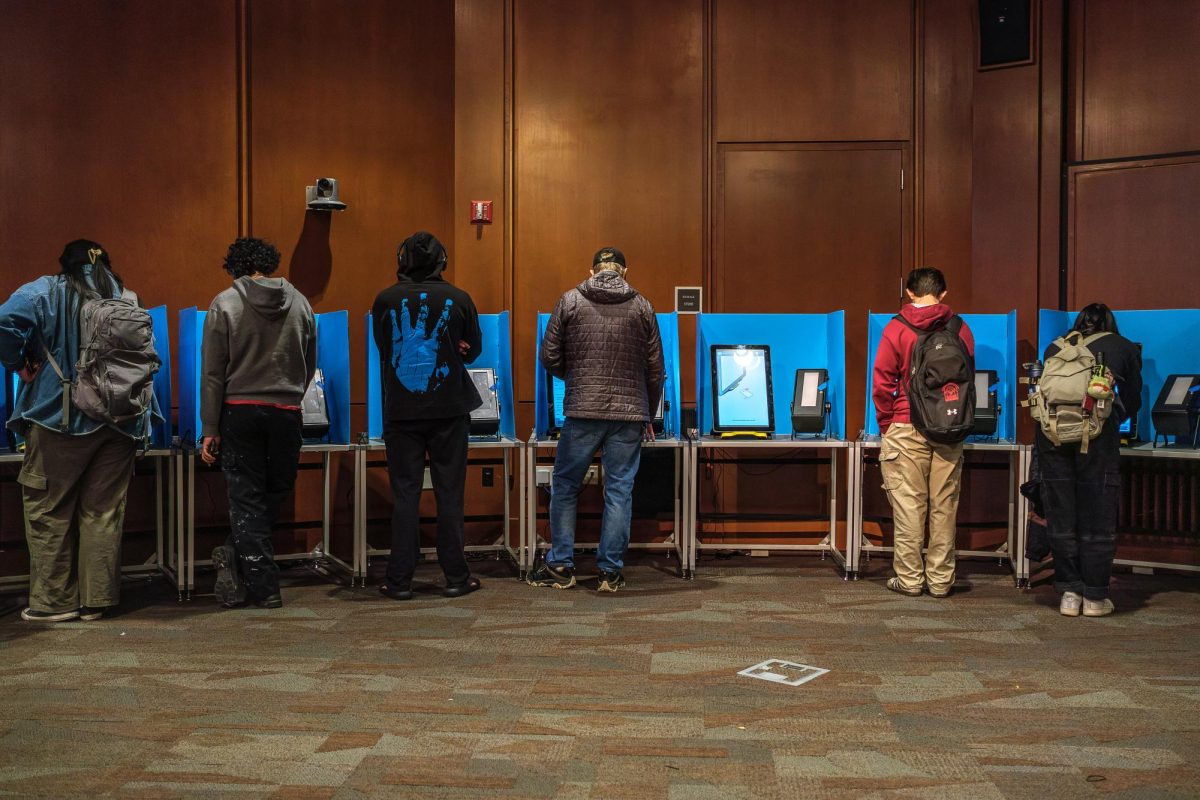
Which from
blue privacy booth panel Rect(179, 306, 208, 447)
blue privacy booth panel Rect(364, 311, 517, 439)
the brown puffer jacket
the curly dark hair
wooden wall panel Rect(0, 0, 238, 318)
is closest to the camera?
the curly dark hair

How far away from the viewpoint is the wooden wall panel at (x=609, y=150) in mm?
5941

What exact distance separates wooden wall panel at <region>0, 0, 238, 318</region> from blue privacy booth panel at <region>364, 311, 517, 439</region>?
1015 mm

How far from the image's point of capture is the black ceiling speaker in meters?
5.68

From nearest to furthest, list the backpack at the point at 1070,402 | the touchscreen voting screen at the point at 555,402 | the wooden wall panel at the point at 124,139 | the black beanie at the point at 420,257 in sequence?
the backpack at the point at 1070,402
the black beanie at the point at 420,257
the wooden wall panel at the point at 124,139
the touchscreen voting screen at the point at 555,402

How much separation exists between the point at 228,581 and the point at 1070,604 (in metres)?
3.39

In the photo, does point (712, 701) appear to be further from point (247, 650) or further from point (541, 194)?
point (541, 194)

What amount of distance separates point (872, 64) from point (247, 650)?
4.35m

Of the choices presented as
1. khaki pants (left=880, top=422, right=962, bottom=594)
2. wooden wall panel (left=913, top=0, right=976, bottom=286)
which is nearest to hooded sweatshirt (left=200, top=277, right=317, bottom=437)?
khaki pants (left=880, top=422, right=962, bottom=594)

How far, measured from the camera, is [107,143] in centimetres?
529

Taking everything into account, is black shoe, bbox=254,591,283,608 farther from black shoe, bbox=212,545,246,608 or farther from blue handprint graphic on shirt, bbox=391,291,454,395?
blue handprint graphic on shirt, bbox=391,291,454,395

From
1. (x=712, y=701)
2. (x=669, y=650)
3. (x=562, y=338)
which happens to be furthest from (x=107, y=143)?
(x=712, y=701)

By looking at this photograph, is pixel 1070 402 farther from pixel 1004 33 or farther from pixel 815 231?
pixel 1004 33

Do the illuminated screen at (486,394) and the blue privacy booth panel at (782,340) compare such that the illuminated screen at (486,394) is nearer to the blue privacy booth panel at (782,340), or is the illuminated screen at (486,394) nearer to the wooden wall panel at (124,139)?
the blue privacy booth panel at (782,340)

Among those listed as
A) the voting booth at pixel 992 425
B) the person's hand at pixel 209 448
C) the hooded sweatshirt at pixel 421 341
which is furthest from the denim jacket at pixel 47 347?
the voting booth at pixel 992 425
